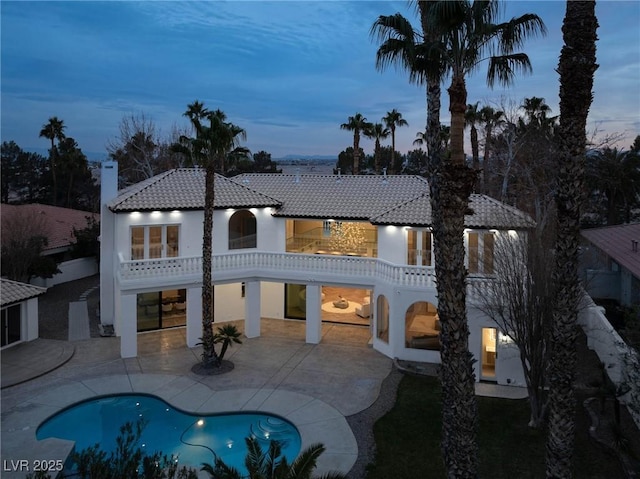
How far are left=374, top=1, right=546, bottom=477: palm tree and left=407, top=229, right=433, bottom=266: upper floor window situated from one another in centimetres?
1262

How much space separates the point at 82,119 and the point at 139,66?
14352mm

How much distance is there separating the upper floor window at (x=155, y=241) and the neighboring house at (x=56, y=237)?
1448 centimetres

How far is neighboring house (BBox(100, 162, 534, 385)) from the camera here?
2098 centimetres

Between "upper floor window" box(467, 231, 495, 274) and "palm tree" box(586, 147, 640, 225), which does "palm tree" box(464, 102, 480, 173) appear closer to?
"palm tree" box(586, 147, 640, 225)

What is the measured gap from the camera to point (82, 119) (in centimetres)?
6600

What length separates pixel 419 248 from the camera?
894 inches

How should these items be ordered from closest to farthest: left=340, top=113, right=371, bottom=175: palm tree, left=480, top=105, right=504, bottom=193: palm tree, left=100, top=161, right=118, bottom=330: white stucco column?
left=100, top=161, right=118, bottom=330: white stucco column → left=480, top=105, right=504, bottom=193: palm tree → left=340, top=113, right=371, bottom=175: palm tree

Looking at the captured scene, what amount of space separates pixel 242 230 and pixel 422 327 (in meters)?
10.9

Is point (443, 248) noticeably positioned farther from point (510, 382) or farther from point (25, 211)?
point (25, 211)

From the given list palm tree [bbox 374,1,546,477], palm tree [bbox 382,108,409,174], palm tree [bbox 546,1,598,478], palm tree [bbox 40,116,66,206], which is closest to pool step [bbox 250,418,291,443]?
palm tree [bbox 374,1,546,477]

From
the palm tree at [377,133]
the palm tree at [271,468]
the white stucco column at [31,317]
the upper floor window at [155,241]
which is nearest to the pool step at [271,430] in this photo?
the palm tree at [271,468]

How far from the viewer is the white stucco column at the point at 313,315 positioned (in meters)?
23.5

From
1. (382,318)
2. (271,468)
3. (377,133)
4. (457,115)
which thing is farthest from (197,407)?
(377,133)

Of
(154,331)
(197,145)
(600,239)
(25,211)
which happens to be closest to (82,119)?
(25,211)
